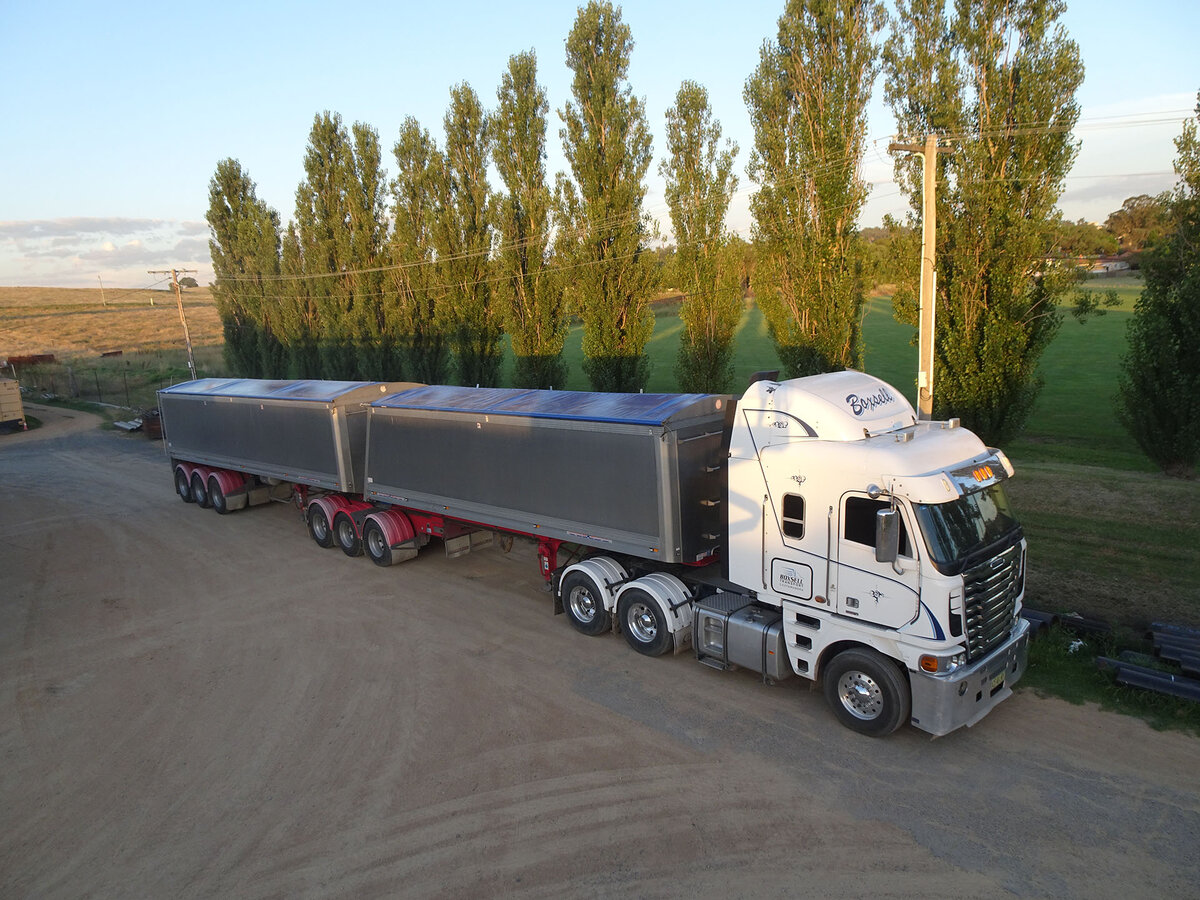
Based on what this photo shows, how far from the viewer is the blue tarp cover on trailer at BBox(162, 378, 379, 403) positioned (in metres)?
15.6

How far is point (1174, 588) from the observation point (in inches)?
443

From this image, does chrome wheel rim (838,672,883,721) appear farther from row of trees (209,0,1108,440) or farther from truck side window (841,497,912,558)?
row of trees (209,0,1108,440)

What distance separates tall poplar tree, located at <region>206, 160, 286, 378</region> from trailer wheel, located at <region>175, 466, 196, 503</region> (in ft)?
68.2

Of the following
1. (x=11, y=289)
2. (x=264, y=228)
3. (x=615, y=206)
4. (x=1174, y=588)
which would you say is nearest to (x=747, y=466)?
(x=1174, y=588)

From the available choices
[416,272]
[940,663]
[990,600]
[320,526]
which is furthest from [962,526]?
[416,272]

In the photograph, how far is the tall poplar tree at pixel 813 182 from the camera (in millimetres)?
18078

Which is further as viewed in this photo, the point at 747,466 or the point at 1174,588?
the point at 1174,588

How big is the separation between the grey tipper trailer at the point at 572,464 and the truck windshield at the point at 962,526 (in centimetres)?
265

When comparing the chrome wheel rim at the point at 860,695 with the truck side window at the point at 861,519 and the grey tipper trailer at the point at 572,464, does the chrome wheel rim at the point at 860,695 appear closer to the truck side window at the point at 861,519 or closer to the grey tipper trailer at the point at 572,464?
the truck side window at the point at 861,519

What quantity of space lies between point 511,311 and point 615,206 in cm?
560

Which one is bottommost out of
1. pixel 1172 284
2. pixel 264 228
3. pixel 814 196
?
pixel 1172 284

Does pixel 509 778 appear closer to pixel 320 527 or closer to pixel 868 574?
pixel 868 574

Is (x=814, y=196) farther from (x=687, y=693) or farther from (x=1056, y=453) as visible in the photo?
(x=687, y=693)

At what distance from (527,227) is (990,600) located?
71.8 feet
